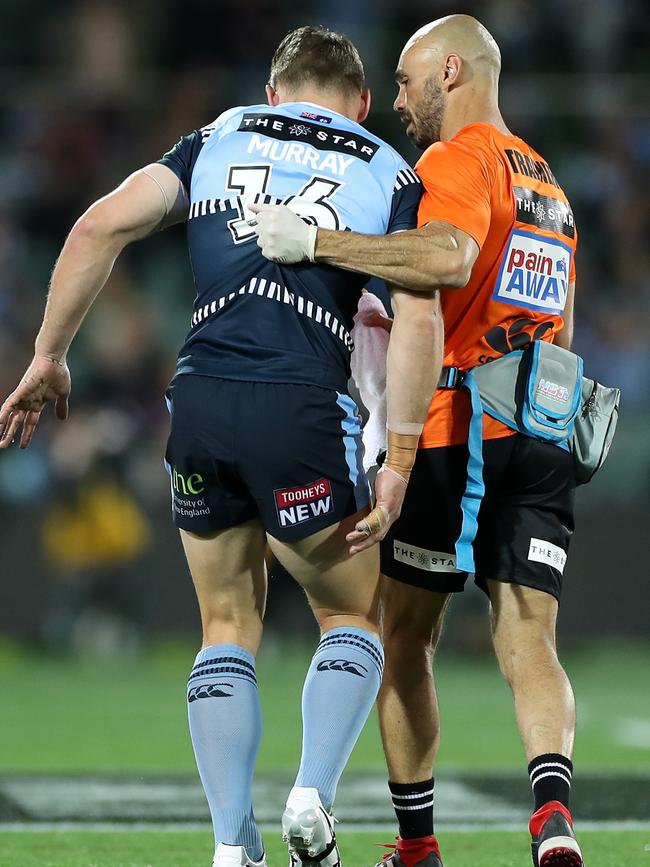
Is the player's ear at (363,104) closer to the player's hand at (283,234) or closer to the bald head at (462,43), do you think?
the bald head at (462,43)

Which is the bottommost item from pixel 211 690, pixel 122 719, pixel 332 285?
pixel 122 719

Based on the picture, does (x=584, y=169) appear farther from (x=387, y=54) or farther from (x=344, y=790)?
(x=344, y=790)

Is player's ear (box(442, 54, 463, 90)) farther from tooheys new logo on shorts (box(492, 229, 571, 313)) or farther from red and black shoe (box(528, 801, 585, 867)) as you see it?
red and black shoe (box(528, 801, 585, 867))

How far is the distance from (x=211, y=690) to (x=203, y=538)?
0.43m

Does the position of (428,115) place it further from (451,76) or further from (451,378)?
(451,378)

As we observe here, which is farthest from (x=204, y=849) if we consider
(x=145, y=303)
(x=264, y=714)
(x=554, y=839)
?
(x=145, y=303)

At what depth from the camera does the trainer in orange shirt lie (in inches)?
173

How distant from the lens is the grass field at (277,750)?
5027 millimetres

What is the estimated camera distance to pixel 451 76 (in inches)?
185

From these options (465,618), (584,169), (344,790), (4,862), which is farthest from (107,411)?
(4,862)

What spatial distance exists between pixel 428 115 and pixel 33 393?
5.19 ft

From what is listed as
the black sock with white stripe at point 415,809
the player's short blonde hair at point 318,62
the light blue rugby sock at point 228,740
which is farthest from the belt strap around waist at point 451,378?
the black sock with white stripe at point 415,809

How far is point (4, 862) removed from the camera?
470 cm

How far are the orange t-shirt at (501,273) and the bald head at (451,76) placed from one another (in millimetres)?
121
